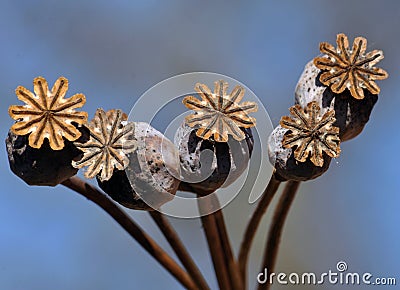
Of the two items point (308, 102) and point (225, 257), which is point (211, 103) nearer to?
A: point (308, 102)

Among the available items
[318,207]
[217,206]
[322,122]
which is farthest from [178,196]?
[318,207]

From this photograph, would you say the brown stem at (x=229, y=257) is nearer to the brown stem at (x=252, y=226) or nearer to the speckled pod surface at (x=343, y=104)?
the brown stem at (x=252, y=226)

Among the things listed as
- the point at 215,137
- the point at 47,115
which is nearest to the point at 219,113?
the point at 215,137

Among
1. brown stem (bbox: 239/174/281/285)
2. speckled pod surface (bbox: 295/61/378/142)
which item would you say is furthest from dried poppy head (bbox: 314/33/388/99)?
brown stem (bbox: 239/174/281/285)

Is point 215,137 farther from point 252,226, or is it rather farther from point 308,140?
point 252,226

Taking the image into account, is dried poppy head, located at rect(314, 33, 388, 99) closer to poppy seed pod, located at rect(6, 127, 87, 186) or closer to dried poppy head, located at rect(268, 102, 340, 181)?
dried poppy head, located at rect(268, 102, 340, 181)
